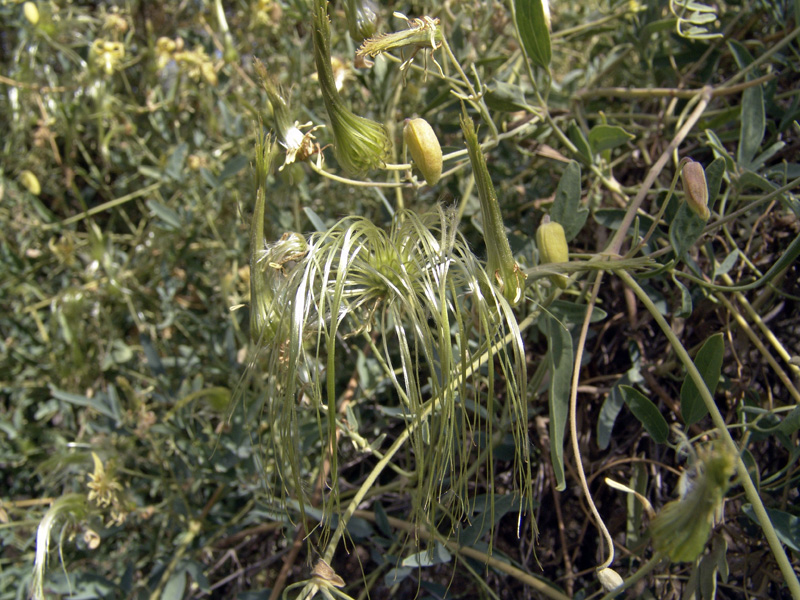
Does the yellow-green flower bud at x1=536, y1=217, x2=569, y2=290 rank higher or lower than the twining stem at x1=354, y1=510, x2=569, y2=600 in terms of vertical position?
higher

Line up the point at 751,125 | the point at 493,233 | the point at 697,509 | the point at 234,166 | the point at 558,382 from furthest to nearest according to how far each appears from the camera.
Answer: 1. the point at 234,166
2. the point at 751,125
3. the point at 558,382
4. the point at 493,233
5. the point at 697,509

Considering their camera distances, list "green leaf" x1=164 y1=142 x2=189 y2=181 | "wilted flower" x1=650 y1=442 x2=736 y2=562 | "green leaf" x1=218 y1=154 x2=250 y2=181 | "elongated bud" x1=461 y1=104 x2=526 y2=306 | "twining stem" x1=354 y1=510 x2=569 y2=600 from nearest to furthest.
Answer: "wilted flower" x1=650 y1=442 x2=736 y2=562, "elongated bud" x1=461 y1=104 x2=526 y2=306, "twining stem" x1=354 y1=510 x2=569 y2=600, "green leaf" x1=218 y1=154 x2=250 y2=181, "green leaf" x1=164 y1=142 x2=189 y2=181

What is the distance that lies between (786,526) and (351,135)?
0.67m

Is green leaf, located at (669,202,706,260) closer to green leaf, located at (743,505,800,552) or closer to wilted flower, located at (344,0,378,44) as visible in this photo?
green leaf, located at (743,505,800,552)

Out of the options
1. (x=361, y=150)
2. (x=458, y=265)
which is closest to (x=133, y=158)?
(x=361, y=150)

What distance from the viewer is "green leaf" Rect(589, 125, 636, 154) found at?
754mm

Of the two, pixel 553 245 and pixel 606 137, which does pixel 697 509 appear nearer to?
pixel 553 245

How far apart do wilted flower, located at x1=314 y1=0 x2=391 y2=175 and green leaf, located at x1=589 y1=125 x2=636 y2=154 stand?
12.4 inches

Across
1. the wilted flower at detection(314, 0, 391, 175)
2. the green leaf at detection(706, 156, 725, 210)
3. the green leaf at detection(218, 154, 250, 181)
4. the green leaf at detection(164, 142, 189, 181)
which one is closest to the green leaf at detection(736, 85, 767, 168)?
the green leaf at detection(706, 156, 725, 210)

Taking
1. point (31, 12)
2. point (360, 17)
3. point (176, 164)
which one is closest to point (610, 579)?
point (360, 17)

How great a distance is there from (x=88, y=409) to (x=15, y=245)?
52cm

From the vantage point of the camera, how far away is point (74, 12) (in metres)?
1.46

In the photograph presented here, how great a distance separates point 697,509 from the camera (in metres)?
0.42

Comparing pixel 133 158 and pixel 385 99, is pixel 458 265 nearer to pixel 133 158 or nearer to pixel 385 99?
pixel 385 99
